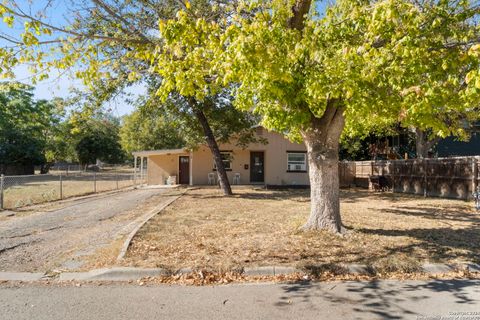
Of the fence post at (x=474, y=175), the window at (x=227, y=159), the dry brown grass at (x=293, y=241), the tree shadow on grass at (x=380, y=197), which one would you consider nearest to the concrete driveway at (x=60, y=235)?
the dry brown grass at (x=293, y=241)

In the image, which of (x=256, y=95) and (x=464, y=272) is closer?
(x=464, y=272)

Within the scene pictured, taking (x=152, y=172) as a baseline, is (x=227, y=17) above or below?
above

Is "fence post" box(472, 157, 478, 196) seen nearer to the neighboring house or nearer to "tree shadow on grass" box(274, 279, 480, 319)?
"tree shadow on grass" box(274, 279, 480, 319)

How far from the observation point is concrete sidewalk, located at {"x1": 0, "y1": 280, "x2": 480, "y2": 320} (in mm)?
4062

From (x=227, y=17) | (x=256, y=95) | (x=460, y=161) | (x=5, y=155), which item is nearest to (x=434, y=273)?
(x=256, y=95)

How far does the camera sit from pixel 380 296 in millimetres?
4590

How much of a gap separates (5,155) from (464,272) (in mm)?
43999

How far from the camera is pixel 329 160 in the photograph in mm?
7773

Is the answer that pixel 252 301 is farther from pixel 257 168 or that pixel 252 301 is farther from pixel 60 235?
pixel 257 168

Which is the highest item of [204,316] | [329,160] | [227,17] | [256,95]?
[227,17]

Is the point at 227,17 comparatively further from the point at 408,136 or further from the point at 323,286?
the point at 408,136

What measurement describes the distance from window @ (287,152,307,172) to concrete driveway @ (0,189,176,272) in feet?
49.0

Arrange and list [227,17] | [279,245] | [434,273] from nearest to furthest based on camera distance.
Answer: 1. [434,273]
2. [279,245]
3. [227,17]

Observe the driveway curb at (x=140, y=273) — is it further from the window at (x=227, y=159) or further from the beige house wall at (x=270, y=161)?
the beige house wall at (x=270, y=161)
